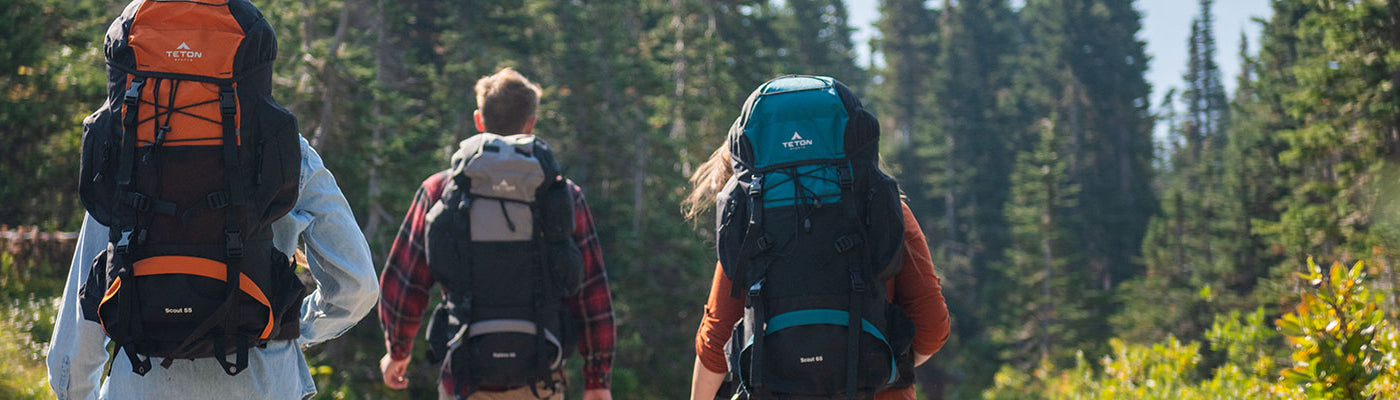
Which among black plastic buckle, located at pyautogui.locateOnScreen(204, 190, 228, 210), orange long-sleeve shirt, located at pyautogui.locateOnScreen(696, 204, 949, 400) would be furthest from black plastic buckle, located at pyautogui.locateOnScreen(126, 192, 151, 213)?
orange long-sleeve shirt, located at pyautogui.locateOnScreen(696, 204, 949, 400)

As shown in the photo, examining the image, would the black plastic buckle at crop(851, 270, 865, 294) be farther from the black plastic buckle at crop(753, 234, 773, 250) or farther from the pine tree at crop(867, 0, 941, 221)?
the pine tree at crop(867, 0, 941, 221)

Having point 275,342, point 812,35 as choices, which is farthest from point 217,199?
point 812,35

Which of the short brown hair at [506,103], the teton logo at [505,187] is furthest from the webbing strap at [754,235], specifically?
the short brown hair at [506,103]

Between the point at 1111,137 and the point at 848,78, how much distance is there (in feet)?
47.3

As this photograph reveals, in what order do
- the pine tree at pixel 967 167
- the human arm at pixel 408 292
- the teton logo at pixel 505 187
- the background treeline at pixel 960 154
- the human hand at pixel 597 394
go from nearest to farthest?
the teton logo at pixel 505 187
the human arm at pixel 408 292
the human hand at pixel 597 394
the background treeline at pixel 960 154
the pine tree at pixel 967 167

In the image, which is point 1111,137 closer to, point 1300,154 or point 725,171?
point 1300,154

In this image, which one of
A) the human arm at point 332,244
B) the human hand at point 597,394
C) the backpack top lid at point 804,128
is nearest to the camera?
the human arm at point 332,244

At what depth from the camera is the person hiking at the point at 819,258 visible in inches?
121

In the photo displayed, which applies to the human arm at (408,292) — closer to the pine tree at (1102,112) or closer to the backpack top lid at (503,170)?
the backpack top lid at (503,170)

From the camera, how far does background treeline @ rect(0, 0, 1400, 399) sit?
506 inches

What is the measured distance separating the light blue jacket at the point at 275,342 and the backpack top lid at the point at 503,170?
1.13 metres

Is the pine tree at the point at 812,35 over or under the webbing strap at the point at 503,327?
over

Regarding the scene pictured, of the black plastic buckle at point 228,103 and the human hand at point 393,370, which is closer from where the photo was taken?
the black plastic buckle at point 228,103

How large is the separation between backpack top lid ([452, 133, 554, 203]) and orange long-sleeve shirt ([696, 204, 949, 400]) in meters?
1.14
